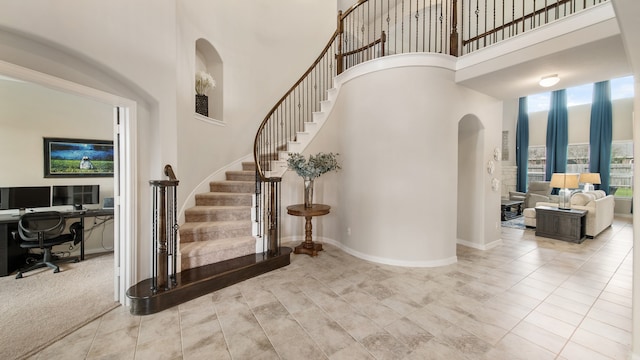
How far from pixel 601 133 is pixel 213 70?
38.1 ft

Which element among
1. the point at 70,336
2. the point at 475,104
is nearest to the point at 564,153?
the point at 475,104

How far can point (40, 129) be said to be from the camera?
163 inches

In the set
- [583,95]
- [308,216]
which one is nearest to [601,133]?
[583,95]

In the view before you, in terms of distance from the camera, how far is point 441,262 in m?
3.77

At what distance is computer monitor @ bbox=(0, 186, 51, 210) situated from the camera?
371cm

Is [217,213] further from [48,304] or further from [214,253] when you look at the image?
[48,304]

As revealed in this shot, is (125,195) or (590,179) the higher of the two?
(590,179)

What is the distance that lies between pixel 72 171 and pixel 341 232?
4.83 meters

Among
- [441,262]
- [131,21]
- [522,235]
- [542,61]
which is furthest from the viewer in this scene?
[522,235]

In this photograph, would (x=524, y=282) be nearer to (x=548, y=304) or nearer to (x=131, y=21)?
(x=548, y=304)

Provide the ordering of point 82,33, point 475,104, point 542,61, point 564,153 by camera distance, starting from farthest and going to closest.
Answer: point 564,153
point 475,104
point 542,61
point 82,33

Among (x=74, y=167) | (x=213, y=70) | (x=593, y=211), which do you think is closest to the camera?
(x=74, y=167)

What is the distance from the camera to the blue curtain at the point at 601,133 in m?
8.03

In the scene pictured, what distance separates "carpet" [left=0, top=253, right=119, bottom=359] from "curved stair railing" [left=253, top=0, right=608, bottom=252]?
6.60ft
